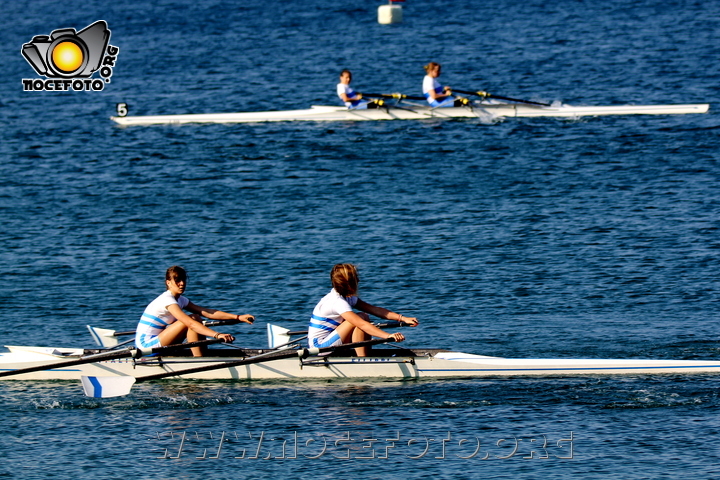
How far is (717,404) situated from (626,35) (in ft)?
128

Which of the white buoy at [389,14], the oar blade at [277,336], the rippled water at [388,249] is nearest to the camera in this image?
the rippled water at [388,249]

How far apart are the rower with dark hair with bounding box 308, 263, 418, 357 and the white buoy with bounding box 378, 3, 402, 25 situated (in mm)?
44619

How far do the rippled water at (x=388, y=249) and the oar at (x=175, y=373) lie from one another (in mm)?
359

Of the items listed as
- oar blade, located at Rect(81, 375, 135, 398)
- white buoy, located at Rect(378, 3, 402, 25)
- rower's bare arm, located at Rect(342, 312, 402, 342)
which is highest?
white buoy, located at Rect(378, 3, 402, 25)

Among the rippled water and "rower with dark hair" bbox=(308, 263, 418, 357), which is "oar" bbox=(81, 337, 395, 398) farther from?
the rippled water

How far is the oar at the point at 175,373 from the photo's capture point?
12891mm

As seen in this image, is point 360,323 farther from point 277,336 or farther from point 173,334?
point 173,334

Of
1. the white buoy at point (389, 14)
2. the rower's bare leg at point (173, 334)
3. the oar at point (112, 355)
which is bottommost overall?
the oar at point (112, 355)

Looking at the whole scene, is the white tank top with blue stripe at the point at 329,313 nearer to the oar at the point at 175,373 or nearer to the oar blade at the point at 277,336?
the oar at the point at 175,373

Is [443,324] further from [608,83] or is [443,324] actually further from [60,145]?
[608,83]

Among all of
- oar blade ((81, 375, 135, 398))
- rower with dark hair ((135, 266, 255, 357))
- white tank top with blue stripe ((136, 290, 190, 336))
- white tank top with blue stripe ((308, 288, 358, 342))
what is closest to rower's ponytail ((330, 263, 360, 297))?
white tank top with blue stripe ((308, 288, 358, 342))

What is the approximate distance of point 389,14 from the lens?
56312 mm

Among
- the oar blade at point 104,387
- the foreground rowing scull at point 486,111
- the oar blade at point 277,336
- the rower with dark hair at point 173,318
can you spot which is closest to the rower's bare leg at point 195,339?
the rower with dark hair at point 173,318

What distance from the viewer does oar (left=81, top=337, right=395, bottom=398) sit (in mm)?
12891
